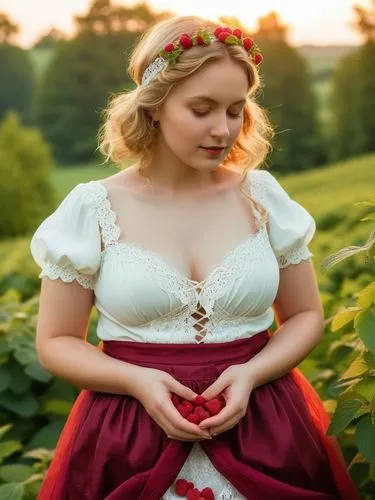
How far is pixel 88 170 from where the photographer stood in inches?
2265

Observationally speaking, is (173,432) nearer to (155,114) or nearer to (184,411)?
(184,411)

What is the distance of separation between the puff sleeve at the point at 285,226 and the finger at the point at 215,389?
0.45 meters

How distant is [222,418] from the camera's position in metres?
2.65

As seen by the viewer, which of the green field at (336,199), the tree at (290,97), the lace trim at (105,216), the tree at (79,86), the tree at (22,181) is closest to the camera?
the lace trim at (105,216)

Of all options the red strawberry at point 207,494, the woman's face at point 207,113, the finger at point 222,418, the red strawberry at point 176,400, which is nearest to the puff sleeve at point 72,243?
the woman's face at point 207,113

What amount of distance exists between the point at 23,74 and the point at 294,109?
22.7 metres

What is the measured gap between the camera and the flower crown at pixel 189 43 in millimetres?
2783

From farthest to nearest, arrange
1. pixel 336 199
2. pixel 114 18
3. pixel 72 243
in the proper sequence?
pixel 114 18 < pixel 336 199 < pixel 72 243

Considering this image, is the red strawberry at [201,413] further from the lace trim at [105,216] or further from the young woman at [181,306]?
the lace trim at [105,216]

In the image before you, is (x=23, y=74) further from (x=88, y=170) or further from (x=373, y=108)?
(x=373, y=108)

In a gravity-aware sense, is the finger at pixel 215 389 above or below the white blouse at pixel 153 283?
below

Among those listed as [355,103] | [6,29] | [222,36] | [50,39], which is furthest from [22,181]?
[50,39]

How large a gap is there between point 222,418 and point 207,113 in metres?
0.79

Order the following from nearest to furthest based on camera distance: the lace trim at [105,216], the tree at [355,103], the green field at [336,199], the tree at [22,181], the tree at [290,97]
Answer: the lace trim at [105,216] < the green field at [336,199] < the tree at [22,181] < the tree at [355,103] < the tree at [290,97]
